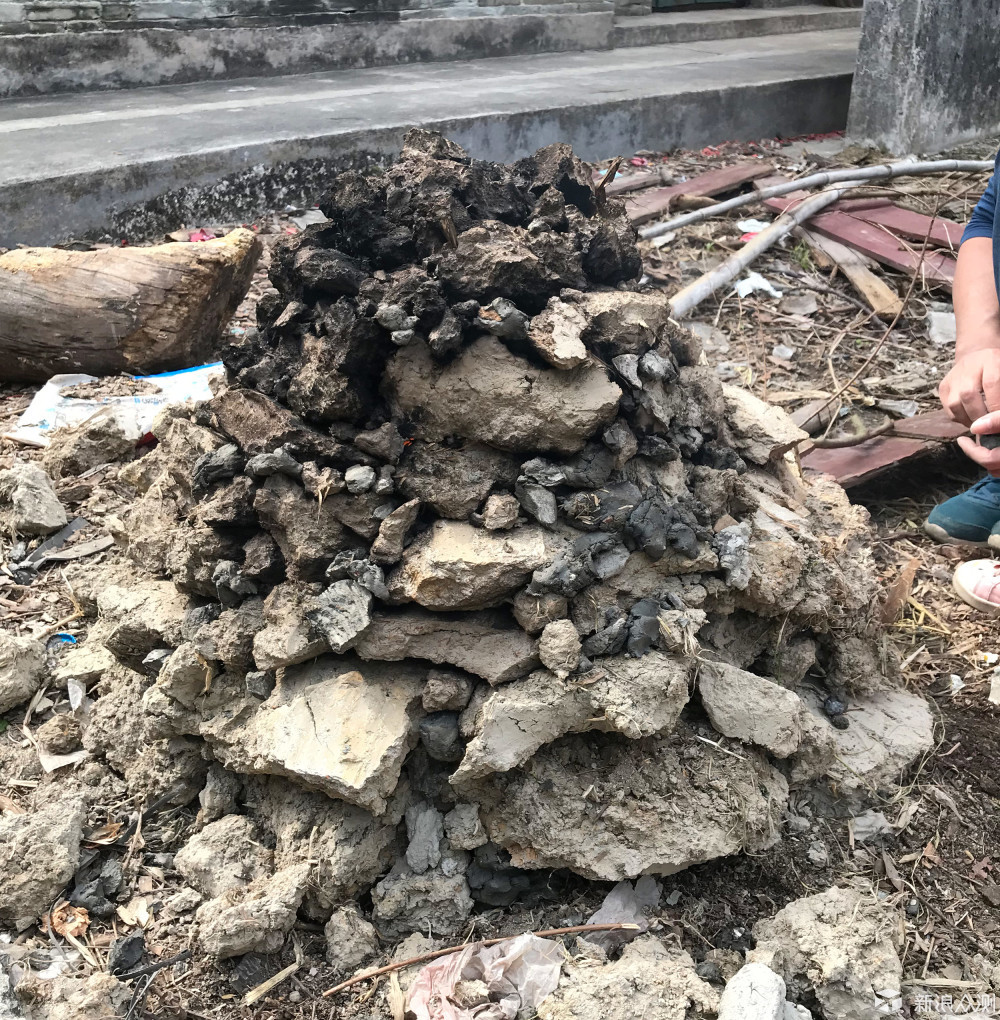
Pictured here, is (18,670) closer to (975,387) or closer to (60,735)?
(60,735)

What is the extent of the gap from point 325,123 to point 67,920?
5365mm

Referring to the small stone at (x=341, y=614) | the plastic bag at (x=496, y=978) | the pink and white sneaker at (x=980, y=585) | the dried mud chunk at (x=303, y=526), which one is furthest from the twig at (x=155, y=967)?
the pink and white sneaker at (x=980, y=585)

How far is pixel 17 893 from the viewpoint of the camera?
211 cm

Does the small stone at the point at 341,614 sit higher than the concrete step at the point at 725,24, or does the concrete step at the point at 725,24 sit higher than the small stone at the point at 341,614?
the concrete step at the point at 725,24

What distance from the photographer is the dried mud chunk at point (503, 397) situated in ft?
7.23

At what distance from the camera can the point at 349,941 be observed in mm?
2031

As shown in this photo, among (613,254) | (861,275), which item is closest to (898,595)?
(613,254)

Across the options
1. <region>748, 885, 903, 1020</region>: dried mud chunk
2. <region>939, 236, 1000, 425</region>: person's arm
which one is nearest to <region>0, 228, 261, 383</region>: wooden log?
<region>939, 236, 1000, 425</region>: person's arm

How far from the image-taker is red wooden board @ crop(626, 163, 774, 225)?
6.07 metres

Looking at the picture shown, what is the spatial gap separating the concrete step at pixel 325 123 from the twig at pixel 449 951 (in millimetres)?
4573

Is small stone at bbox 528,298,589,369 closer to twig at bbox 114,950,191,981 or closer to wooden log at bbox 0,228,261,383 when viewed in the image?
twig at bbox 114,950,191,981

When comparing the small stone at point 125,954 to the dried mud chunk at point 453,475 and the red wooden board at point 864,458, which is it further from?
the red wooden board at point 864,458

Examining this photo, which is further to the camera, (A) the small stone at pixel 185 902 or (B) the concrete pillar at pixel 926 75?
(B) the concrete pillar at pixel 926 75

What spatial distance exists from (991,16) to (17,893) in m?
7.33
